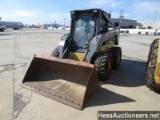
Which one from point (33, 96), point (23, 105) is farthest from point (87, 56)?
point (23, 105)

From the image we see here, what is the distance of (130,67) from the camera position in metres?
7.38

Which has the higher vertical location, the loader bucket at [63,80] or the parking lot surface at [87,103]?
the loader bucket at [63,80]

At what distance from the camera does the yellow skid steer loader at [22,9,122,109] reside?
4.29 m

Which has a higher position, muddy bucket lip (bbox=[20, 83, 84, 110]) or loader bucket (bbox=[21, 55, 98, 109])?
loader bucket (bbox=[21, 55, 98, 109])

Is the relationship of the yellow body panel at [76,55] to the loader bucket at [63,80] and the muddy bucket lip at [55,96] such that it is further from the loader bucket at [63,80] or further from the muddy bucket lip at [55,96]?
the muddy bucket lip at [55,96]

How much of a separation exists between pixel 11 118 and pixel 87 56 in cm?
267

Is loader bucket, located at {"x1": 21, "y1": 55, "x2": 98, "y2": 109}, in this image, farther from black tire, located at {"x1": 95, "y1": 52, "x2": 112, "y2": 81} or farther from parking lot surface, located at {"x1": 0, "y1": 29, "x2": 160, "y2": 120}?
black tire, located at {"x1": 95, "y1": 52, "x2": 112, "y2": 81}

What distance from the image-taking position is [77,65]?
14.7 feet

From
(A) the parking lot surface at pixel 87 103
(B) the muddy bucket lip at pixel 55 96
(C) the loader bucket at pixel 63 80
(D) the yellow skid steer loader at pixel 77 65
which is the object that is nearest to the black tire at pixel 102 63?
Answer: (D) the yellow skid steer loader at pixel 77 65

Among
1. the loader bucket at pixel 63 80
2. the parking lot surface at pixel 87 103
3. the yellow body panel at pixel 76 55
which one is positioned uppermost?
the yellow body panel at pixel 76 55

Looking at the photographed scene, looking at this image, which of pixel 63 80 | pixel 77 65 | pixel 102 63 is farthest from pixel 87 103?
pixel 102 63

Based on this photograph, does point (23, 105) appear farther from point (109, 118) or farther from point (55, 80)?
point (109, 118)

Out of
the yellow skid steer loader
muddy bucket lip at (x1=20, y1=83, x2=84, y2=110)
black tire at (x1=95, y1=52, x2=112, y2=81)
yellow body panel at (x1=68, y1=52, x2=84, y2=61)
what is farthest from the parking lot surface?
yellow body panel at (x1=68, y1=52, x2=84, y2=61)

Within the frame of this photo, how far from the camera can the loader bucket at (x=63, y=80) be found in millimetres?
4137
